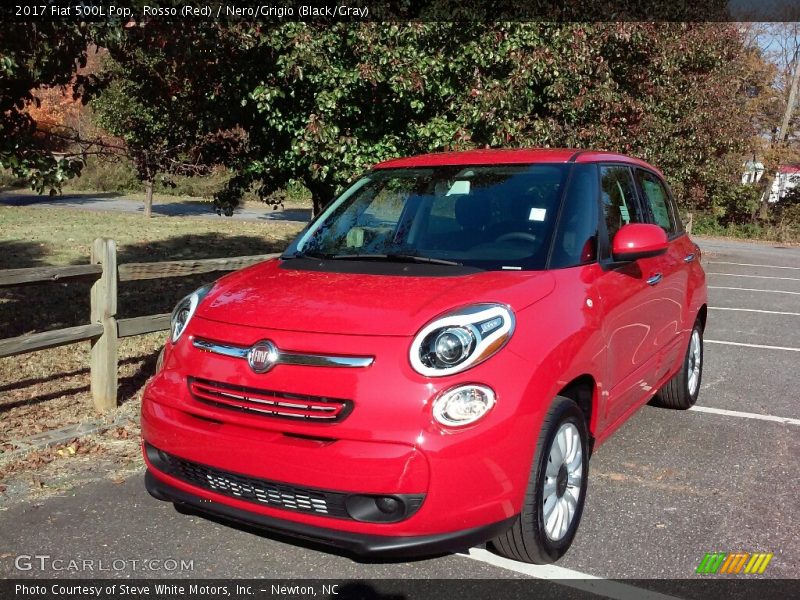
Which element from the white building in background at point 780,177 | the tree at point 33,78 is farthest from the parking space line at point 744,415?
the white building in background at point 780,177

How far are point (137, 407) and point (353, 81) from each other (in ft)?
13.7

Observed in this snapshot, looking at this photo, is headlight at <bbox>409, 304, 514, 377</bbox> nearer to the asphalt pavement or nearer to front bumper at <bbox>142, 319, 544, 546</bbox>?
front bumper at <bbox>142, 319, 544, 546</bbox>

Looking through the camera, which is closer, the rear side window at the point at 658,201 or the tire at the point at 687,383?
the rear side window at the point at 658,201

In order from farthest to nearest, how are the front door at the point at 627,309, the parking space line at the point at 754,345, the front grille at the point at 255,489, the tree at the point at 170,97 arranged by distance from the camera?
1. the parking space line at the point at 754,345
2. the tree at the point at 170,97
3. the front door at the point at 627,309
4. the front grille at the point at 255,489

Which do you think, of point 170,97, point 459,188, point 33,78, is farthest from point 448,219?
point 170,97

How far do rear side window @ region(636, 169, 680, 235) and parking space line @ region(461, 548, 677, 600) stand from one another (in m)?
2.63

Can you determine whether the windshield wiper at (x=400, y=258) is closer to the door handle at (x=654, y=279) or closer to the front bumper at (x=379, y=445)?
the front bumper at (x=379, y=445)

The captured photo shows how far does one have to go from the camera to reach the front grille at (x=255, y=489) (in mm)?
2893

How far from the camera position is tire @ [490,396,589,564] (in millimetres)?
3098

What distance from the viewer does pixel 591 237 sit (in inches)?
154

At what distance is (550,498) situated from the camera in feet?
11.0

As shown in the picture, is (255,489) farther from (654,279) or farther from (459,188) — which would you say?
(654,279)

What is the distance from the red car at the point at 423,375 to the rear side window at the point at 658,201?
38.6 inches

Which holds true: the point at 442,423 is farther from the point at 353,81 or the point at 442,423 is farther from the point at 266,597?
the point at 353,81
